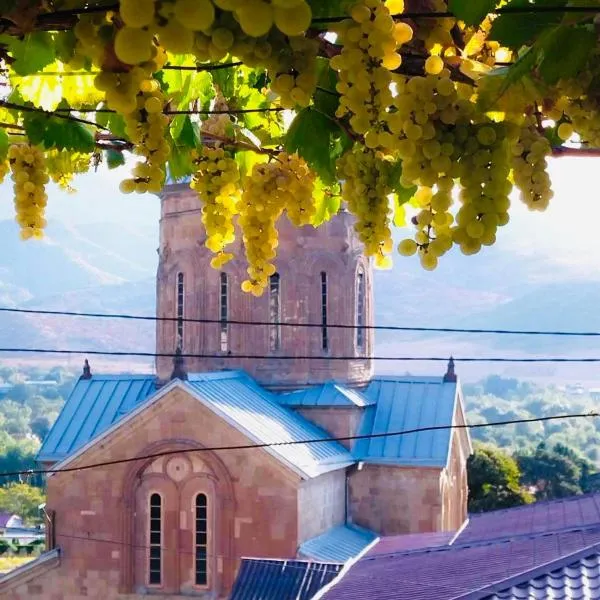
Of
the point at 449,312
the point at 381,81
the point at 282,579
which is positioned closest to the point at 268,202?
the point at 381,81

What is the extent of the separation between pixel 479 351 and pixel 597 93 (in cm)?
12838

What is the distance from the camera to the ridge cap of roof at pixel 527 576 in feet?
15.3

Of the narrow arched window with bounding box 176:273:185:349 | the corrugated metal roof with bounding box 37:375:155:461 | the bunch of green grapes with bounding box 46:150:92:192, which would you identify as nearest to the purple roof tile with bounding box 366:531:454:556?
the corrugated metal roof with bounding box 37:375:155:461

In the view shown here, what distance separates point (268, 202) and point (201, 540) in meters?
9.20

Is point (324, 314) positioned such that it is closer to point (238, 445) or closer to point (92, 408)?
point (238, 445)

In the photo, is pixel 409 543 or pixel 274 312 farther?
pixel 274 312

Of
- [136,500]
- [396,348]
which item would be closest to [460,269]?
[396,348]

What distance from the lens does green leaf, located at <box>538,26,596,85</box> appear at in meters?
0.75

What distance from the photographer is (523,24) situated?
0.77m

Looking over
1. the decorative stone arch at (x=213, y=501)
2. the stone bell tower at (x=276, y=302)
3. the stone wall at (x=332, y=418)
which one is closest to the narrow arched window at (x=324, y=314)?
the stone bell tower at (x=276, y=302)

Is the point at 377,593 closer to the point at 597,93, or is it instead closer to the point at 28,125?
the point at 28,125

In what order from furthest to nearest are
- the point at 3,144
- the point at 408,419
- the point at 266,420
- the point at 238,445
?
the point at 408,419 → the point at 266,420 → the point at 238,445 → the point at 3,144

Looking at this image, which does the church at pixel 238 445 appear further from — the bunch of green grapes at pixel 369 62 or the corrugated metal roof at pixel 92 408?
the bunch of green grapes at pixel 369 62

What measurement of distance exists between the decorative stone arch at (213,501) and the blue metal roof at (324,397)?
1.92m
